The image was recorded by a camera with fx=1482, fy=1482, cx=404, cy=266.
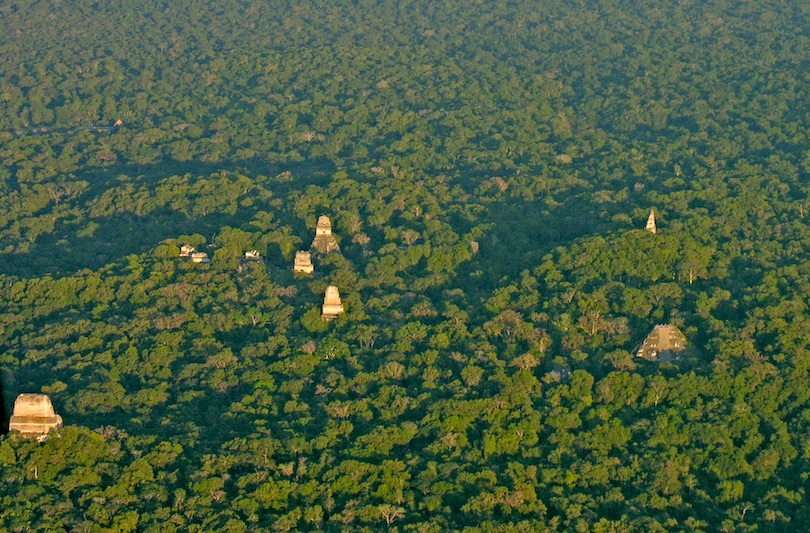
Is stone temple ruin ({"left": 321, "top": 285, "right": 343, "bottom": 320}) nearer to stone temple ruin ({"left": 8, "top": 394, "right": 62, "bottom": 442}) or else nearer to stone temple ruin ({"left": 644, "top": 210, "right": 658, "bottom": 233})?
stone temple ruin ({"left": 8, "top": 394, "right": 62, "bottom": 442})

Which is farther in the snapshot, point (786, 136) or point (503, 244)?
point (786, 136)

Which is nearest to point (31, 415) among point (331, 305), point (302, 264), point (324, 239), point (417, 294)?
point (331, 305)

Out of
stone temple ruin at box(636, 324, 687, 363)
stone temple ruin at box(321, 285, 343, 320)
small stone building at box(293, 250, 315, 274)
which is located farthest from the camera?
small stone building at box(293, 250, 315, 274)

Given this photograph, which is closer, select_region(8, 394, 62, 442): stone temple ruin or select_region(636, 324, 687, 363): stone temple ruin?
select_region(8, 394, 62, 442): stone temple ruin

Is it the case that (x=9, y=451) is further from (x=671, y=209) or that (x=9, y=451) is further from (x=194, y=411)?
(x=671, y=209)

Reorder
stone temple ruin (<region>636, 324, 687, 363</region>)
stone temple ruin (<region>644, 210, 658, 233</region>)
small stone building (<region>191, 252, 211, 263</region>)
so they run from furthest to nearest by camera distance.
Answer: stone temple ruin (<region>644, 210, 658, 233</region>)
small stone building (<region>191, 252, 211, 263</region>)
stone temple ruin (<region>636, 324, 687, 363</region>)

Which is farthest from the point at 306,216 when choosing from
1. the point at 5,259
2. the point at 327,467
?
the point at 327,467

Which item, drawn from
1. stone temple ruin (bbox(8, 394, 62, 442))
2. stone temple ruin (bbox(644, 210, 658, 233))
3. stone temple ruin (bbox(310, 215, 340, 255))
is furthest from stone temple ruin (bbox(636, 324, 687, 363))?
stone temple ruin (bbox(8, 394, 62, 442))
